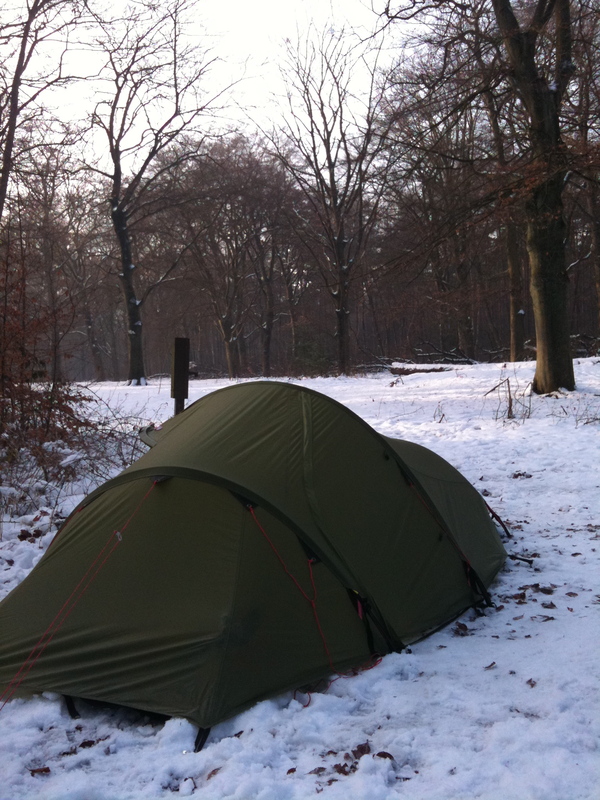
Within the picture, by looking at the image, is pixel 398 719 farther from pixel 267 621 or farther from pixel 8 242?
pixel 8 242

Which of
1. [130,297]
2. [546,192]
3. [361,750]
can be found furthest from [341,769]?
[130,297]

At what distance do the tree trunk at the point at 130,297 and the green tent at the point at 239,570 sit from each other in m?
19.1

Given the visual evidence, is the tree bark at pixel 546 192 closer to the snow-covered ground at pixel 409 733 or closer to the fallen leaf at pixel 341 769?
the snow-covered ground at pixel 409 733

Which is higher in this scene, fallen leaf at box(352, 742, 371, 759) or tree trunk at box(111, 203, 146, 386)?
tree trunk at box(111, 203, 146, 386)

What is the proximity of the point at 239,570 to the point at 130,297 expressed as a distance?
21671 mm

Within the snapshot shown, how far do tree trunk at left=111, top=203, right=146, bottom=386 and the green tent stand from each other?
1907 cm

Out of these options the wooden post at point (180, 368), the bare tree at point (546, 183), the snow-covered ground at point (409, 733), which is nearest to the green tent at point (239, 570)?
the snow-covered ground at point (409, 733)

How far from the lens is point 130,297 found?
78.5ft

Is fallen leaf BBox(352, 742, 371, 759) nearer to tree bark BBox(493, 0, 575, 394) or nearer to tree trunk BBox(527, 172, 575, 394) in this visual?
tree bark BBox(493, 0, 575, 394)

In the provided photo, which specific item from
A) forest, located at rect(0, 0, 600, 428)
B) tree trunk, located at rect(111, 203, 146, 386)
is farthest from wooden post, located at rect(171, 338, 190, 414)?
tree trunk, located at rect(111, 203, 146, 386)

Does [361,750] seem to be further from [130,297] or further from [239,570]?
[130,297]

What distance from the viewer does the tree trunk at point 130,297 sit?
908 inches

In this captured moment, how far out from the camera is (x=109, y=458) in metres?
8.13

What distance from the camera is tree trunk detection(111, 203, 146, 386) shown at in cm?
2306
